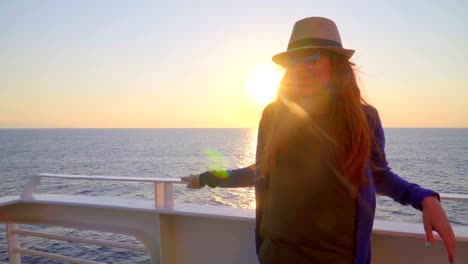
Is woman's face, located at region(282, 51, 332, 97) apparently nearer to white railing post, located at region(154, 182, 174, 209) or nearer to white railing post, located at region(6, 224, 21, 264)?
white railing post, located at region(154, 182, 174, 209)

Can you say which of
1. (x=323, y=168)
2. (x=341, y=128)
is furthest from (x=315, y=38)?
(x=323, y=168)

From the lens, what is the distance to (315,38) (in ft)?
4.25

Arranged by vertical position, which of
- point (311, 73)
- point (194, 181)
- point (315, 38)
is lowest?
point (194, 181)

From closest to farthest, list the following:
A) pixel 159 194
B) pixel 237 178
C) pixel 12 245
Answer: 1. pixel 237 178
2. pixel 159 194
3. pixel 12 245

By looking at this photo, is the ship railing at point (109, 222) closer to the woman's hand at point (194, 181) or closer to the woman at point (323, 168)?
the woman's hand at point (194, 181)

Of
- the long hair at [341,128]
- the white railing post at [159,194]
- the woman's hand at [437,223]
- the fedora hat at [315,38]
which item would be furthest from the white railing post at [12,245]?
the woman's hand at [437,223]

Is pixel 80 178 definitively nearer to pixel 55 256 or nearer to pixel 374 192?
pixel 55 256

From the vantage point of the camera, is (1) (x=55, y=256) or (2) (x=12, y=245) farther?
(2) (x=12, y=245)

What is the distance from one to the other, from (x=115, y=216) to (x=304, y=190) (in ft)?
6.81

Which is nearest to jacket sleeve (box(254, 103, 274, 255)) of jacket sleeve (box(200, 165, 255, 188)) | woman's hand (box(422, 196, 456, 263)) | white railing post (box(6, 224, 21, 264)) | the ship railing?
jacket sleeve (box(200, 165, 255, 188))

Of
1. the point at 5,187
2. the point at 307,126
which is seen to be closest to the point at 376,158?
the point at 307,126

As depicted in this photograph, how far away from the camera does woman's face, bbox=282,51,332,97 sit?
4.21 ft

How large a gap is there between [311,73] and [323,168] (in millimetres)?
360

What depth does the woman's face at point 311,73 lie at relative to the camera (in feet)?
4.21
